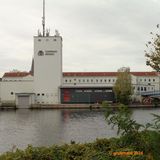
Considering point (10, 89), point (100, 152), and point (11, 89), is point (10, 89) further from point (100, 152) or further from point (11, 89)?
point (100, 152)

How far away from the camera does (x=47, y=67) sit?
102312 mm

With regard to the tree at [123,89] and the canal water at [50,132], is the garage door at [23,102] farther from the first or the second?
the canal water at [50,132]

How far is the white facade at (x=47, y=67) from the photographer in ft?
336

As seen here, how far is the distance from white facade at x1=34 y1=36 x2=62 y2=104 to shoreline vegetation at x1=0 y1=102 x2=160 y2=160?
9313cm

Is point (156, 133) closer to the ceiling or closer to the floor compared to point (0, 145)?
closer to the ceiling

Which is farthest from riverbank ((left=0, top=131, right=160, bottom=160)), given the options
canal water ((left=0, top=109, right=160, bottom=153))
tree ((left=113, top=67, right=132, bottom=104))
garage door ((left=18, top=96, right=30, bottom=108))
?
garage door ((left=18, top=96, right=30, bottom=108))

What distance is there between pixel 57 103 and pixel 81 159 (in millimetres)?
97899

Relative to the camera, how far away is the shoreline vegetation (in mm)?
6930

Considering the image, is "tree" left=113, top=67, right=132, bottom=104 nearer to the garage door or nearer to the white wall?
the garage door

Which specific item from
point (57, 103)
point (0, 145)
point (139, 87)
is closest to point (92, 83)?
point (139, 87)

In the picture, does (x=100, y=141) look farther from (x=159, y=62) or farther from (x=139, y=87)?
(x=139, y=87)

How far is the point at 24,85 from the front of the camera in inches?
4242

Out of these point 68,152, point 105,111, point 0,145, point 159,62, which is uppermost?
point 159,62

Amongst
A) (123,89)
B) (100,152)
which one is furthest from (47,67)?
(100,152)
